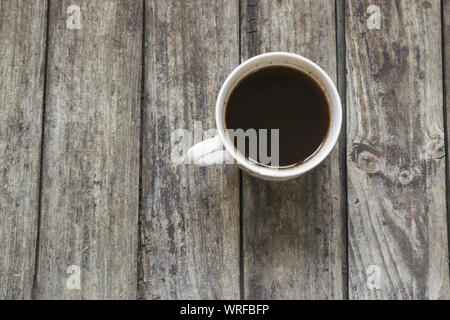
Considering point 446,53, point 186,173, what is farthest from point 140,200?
point 446,53

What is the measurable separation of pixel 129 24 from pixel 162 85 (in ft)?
0.36

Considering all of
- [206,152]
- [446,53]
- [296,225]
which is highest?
[446,53]

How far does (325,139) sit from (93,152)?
0.35 m

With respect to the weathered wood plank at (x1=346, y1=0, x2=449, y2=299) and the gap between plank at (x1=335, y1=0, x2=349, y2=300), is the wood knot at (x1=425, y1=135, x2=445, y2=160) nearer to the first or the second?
the weathered wood plank at (x1=346, y1=0, x2=449, y2=299)

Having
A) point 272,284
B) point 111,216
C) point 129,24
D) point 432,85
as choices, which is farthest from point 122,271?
point 432,85

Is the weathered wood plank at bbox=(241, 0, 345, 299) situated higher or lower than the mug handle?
lower

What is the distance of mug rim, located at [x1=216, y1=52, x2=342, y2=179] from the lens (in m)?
0.62

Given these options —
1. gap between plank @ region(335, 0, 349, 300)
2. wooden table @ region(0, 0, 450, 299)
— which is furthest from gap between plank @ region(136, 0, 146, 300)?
gap between plank @ region(335, 0, 349, 300)

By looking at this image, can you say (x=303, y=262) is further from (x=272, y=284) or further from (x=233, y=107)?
(x=233, y=107)

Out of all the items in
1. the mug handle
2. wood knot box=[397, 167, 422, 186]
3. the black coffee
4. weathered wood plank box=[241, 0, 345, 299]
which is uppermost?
the black coffee

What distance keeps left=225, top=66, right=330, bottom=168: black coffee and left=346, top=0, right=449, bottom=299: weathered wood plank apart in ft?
0.37

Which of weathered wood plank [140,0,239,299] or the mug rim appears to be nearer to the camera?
the mug rim

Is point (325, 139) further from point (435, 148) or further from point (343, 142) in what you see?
point (435, 148)

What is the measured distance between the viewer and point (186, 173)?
2.43 ft
